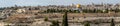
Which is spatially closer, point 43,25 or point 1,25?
point 43,25

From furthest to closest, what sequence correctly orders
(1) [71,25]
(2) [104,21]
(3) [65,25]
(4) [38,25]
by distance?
1. (2) [104,21]
2. (1) [71,25]
3. (4) [38,25]
4. (3) [65,25]

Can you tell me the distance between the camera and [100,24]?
35312 millimetres

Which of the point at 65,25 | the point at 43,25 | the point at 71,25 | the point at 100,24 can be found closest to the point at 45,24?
the point at 43,25

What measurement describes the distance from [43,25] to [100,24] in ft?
17.5

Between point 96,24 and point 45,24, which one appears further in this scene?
point 96,24

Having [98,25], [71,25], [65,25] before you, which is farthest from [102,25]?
[65,25]

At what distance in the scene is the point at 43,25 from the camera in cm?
3225

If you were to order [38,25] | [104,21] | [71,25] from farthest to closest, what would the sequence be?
1. [104,21]
2. [71,25]
3. [38,25]

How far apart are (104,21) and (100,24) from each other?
76.8 inches

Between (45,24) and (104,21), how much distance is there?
21.3ft

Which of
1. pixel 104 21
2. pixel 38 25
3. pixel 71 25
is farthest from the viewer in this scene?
pixel 104 21

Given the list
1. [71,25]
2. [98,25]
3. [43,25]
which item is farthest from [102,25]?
[43,25]

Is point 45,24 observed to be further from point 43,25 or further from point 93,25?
point 93,25

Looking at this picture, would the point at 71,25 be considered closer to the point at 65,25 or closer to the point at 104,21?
the point at 104,21
